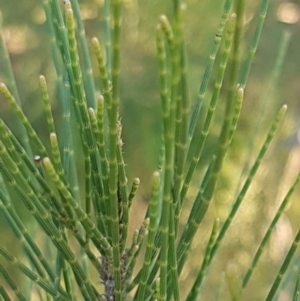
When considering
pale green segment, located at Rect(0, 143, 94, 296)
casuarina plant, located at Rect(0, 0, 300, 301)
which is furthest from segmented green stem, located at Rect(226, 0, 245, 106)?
pale green segment, located at Rect(0, 143, 94, 296)

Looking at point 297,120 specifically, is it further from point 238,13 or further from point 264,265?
point 238,13

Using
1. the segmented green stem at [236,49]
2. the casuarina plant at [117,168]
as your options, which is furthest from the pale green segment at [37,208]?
the segmented green stem at [236,49]

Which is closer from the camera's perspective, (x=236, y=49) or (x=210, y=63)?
(x=236, y=49)

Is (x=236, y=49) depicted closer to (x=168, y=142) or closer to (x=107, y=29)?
(x=168, y=142)

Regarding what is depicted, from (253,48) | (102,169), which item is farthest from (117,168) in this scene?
(253,48)

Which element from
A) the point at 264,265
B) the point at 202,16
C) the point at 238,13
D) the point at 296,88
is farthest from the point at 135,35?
the point at 238,13

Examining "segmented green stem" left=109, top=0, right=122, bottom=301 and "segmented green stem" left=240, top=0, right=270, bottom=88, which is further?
"segmented green stem" left=240, top=0, right=270, bottom=88

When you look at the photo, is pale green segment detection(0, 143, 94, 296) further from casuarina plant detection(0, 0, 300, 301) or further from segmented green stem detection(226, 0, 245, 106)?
segmented green stem detection(226, 0, 245, 106)

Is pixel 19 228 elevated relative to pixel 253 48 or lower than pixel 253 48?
lower

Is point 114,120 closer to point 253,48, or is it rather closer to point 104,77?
point 104,77

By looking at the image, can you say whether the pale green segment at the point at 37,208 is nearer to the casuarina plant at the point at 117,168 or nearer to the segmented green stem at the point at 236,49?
the casuarina plant at the point at 117,168

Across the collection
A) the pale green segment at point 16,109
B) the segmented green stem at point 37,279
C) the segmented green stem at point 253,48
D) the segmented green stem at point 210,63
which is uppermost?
the segmented green stem at point 253,48
